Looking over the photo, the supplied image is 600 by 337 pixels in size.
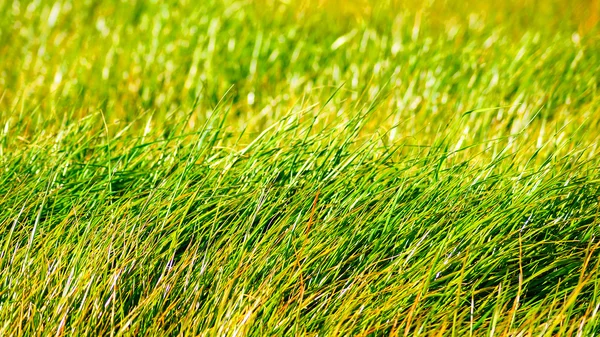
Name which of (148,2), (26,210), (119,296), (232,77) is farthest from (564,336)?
(148,2)

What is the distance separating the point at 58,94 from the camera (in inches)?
128

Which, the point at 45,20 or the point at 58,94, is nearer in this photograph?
the point at 58,94

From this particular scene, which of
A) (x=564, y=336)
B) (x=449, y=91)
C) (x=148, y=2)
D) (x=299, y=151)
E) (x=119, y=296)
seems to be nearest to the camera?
(x=564, y=336)

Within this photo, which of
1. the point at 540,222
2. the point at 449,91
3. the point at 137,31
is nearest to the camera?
the point at 540,222

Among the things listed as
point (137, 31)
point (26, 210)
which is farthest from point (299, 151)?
point (137, 31)

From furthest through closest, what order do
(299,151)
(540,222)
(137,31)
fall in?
(137,31), (299,151), (540,222)

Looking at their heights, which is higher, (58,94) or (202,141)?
(58,94)

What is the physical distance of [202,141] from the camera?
2.35 metres

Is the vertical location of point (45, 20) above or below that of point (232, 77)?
above

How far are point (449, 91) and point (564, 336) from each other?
5.61 feet

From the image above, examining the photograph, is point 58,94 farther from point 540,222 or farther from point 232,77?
point 540,222

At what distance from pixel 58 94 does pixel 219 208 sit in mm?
1559

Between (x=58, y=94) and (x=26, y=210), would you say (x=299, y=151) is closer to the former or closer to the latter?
(x=26, y=210)

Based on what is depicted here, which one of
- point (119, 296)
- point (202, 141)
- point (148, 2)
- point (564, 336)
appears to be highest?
point (148, 2)
